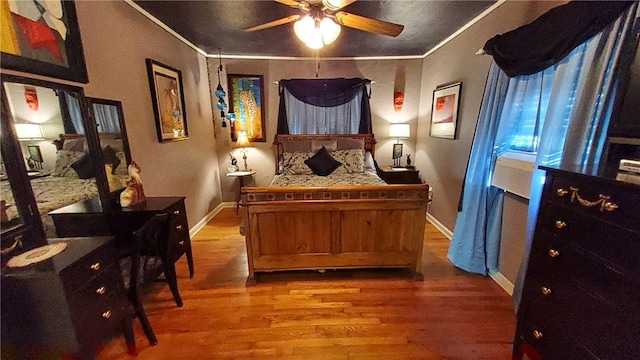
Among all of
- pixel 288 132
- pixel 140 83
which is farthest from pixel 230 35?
pixel 288 132

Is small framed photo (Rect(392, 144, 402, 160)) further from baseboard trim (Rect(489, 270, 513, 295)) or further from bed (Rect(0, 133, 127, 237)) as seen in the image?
bed (Rect(0, 133, 127, 237))

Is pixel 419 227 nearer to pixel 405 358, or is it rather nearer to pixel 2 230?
pixel 405 358

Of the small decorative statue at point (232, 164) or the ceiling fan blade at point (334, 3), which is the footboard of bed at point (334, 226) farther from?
the small decorative statue at point (232, 164)

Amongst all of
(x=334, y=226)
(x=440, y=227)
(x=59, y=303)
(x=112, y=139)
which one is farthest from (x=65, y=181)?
(x=440, y=227)

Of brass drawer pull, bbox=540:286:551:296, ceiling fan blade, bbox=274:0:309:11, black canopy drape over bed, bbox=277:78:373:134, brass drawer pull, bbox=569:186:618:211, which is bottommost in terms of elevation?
brass drawer pull, bbox=540:286:551:296

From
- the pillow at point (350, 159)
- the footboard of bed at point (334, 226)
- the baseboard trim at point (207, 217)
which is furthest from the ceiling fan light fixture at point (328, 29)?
the baseboard trim at point (207, 217)

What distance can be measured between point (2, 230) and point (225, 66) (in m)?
3.40

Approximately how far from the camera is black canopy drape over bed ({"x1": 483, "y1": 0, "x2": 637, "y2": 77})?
130 centimetres

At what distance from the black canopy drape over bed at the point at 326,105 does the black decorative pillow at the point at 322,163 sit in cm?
66

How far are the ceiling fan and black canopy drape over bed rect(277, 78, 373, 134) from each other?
2.09 m

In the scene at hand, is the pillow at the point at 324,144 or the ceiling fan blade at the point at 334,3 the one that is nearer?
the ceiling fan blade at the point at 334,3

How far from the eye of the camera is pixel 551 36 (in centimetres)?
152

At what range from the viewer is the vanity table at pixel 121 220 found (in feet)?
5.56

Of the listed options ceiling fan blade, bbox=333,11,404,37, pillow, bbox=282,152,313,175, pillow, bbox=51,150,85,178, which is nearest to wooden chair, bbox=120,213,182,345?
pillow, bbox=51,150,85,178
